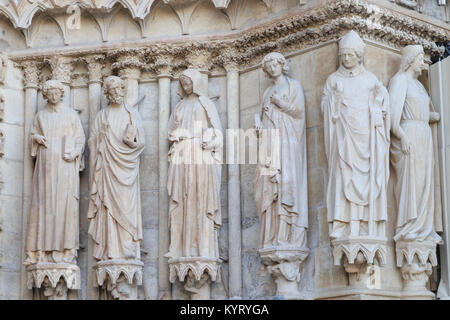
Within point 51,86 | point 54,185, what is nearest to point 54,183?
point 54,185

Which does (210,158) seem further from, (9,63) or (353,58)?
(9,63)

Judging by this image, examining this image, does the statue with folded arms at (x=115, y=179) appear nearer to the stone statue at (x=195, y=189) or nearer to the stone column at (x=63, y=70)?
the stone statue at (x=195, y=189)

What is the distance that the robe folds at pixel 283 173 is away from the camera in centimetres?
1072

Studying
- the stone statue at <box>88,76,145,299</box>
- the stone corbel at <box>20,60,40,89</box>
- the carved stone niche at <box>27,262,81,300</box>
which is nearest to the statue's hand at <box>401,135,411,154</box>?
the stone statue at <box>88,76,145,299</box>

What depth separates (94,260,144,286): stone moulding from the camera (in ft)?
36.2

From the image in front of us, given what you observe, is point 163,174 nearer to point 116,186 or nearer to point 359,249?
point 116,186

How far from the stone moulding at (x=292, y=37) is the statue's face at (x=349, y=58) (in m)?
0.34

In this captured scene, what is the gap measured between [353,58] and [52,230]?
3.32 meters

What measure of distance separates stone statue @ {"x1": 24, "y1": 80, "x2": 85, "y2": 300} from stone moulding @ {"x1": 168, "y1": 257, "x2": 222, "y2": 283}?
0.98m

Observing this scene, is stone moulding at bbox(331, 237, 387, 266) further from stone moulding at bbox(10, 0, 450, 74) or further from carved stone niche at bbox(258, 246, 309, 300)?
stone moulding at bbox(10, 0, 450, 74)

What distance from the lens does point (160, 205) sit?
37.6 ft

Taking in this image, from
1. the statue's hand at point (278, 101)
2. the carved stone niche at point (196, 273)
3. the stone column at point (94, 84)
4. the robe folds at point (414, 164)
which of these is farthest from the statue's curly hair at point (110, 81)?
the robe folds at point (414, 164)
